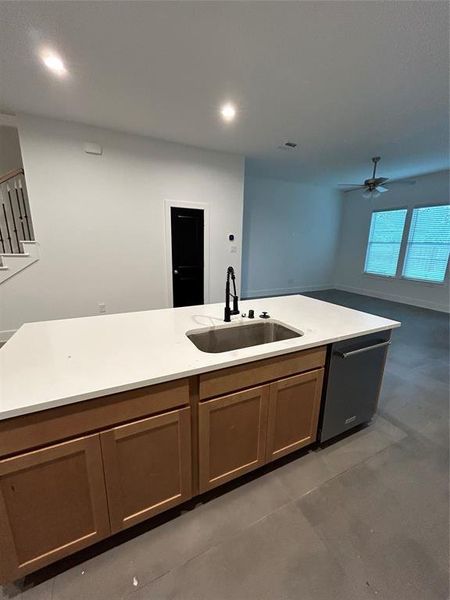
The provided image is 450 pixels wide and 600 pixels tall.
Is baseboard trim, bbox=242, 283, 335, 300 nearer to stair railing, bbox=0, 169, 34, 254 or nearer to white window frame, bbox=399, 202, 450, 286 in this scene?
white window frame, bbox=399, 202, 450, 286

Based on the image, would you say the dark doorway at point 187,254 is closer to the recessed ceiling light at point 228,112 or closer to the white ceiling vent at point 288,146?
the recessed ceiling light at point 228,112

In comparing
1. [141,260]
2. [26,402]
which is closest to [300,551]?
[26,402]

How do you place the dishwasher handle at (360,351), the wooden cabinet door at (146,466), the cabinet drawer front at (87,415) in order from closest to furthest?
1. the cabinet drawer front at (87,415)
2. the wooden cabinet door at (146,466)
3. the dishwasher handle at (360,351)

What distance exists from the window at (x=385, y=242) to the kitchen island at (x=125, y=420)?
565cm

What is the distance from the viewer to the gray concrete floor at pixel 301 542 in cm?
104

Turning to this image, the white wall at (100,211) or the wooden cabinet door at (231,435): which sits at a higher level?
the white wall at (100,211)

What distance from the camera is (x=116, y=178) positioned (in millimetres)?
3506

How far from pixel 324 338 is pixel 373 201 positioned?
6.47m

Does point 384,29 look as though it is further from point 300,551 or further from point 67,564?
point 67,564

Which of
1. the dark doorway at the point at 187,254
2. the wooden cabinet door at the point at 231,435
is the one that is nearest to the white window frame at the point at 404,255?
the dark doorway at the point at 187,254

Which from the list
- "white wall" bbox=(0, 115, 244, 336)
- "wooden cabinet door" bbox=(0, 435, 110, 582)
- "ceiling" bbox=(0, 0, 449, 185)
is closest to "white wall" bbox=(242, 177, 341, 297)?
"white wall" bbox=(0, 115, 244, 336)

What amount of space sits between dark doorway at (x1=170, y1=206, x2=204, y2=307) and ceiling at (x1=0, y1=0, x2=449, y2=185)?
1.12 m

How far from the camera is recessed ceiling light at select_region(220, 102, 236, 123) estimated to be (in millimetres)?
2669

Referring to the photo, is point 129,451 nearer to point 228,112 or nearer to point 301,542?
point 301,542
